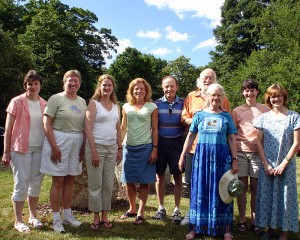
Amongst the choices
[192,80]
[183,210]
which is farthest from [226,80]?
[183,210]

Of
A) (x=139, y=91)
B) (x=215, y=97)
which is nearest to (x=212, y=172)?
(x=215, y=97)

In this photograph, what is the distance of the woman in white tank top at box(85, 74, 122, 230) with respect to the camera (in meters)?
4.69

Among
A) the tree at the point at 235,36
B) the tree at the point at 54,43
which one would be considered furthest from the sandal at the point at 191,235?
the tree at the point at 235,36

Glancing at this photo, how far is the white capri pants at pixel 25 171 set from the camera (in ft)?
15.1

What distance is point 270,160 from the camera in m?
4.51

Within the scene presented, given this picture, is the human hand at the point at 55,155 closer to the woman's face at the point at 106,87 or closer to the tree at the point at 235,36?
the woman's face at the point at 106,87

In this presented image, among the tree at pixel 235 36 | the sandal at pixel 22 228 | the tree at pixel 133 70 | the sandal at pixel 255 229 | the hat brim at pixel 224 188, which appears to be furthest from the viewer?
the tree at pixel 133 70

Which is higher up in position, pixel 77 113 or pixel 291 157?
pixel 77 113

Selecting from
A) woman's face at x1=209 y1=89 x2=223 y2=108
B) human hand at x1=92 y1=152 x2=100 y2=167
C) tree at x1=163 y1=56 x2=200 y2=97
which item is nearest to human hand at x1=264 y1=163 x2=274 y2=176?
woman's face at x1=209 y1=89 x2=223 y2=108

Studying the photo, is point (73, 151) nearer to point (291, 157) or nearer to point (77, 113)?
point (77, 113)

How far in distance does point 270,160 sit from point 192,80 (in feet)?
135

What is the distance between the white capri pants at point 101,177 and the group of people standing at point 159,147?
0.01 m

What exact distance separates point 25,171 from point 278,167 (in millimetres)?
3354

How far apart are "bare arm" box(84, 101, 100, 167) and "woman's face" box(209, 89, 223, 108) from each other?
1600 mm
